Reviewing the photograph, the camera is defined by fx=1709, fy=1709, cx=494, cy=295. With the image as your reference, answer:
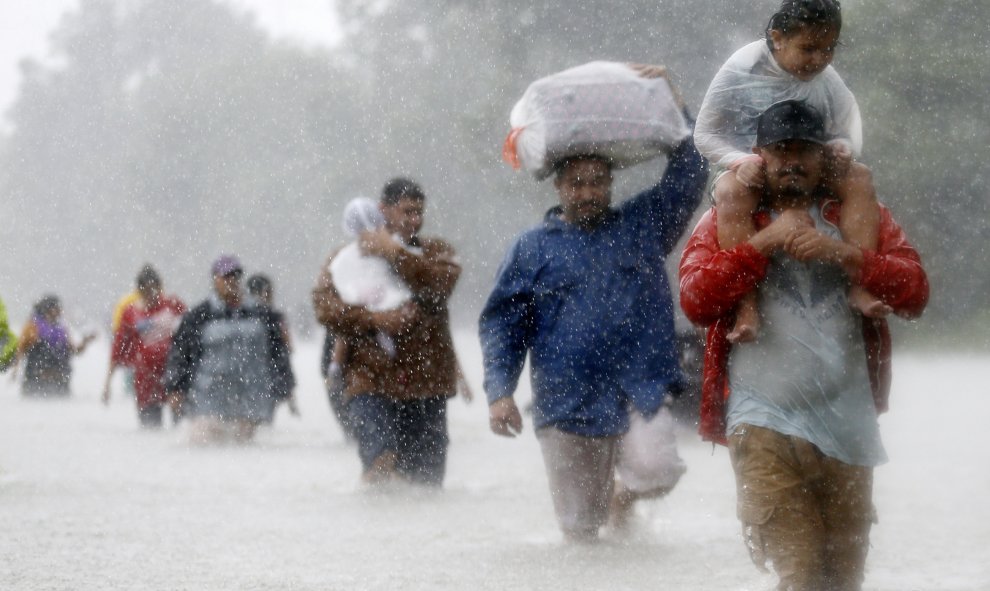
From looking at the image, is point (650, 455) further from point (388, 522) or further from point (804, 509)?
point (804, 509)

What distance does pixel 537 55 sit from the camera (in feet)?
99.2

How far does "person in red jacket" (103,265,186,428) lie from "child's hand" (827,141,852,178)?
1177 centimetres

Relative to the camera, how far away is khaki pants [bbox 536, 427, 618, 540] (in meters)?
7.03

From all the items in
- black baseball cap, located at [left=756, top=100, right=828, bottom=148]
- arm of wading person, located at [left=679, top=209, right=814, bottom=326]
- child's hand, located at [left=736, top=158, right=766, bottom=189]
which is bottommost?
arm of wading person, located at [left=679, top=209, right=814, bottom=326]

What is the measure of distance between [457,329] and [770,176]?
158 ft

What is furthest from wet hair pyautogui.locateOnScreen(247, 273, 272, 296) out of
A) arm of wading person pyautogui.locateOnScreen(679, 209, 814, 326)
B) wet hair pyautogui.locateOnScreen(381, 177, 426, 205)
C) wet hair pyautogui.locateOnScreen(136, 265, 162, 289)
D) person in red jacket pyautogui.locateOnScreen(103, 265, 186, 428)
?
arm of wading person pyautogui.locateOnScreen(679, 209, 814, 326)

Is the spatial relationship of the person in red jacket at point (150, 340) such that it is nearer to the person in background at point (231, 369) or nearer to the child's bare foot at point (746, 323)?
the person in background at point (231, 369)

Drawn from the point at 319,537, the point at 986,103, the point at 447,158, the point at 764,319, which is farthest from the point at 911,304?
the point at 447,158

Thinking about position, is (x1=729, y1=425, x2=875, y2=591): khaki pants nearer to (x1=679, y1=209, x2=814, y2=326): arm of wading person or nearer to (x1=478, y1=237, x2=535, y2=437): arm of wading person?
(x1=679, y1=209, x2=814, y2=326): arm of wading person

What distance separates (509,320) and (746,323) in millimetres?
2435

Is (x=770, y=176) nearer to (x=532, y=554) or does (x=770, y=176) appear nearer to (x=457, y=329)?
(x=532, y=554)

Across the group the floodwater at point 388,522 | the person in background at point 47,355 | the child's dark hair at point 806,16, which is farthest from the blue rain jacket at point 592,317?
the person in background at point 47,355

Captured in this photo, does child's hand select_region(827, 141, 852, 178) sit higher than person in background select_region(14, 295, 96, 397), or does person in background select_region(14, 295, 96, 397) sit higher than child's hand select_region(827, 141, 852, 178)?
person in background select_region(14, 295, 96, 397)

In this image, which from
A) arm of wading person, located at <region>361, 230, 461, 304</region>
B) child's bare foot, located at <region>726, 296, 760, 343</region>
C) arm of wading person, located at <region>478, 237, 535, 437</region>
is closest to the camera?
child's bare foot, located at <region>726, 296, 760, 343</region>
